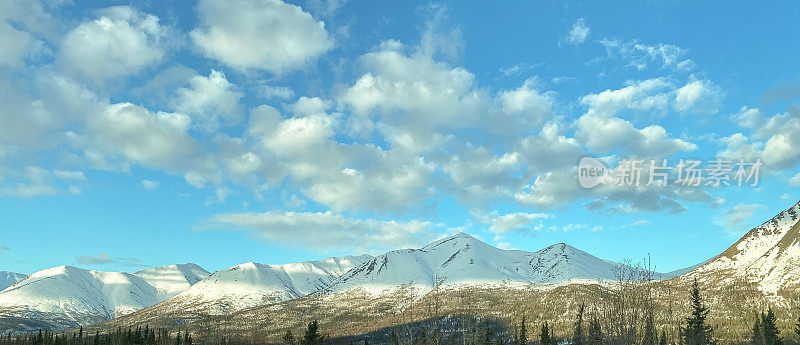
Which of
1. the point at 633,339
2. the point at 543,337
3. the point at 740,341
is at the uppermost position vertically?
the point at 633,339

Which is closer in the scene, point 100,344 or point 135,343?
point 135,343

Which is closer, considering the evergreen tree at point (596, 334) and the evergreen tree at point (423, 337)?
the evergreen tree at point (596, 334)

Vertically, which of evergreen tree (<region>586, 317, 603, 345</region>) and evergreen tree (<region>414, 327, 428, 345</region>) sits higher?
evergreen tree (<region>586, 317, 603, 345</region>)

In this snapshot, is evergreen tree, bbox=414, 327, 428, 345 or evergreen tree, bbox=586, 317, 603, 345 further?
evergreen tree, bbox=414, 327, 428, 345

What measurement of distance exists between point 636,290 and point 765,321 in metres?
102

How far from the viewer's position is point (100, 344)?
184 metres

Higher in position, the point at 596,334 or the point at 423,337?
the point at 596,334

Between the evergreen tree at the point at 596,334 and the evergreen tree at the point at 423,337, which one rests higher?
the evergreen tree at the point at 596,334

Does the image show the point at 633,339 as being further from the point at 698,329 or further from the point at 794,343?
the point at 794,343

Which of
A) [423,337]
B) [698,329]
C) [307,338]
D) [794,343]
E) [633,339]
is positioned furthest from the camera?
[794,343]

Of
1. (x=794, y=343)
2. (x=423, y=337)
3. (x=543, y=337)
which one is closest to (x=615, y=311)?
(x=423, y=337)

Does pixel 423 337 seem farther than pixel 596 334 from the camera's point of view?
Yes

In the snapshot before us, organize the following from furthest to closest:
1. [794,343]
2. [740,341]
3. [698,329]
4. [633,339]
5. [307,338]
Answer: [740,341]
[794,343]
[307,338]
[698,329]
[633,339]

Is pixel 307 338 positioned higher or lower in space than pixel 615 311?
lower
